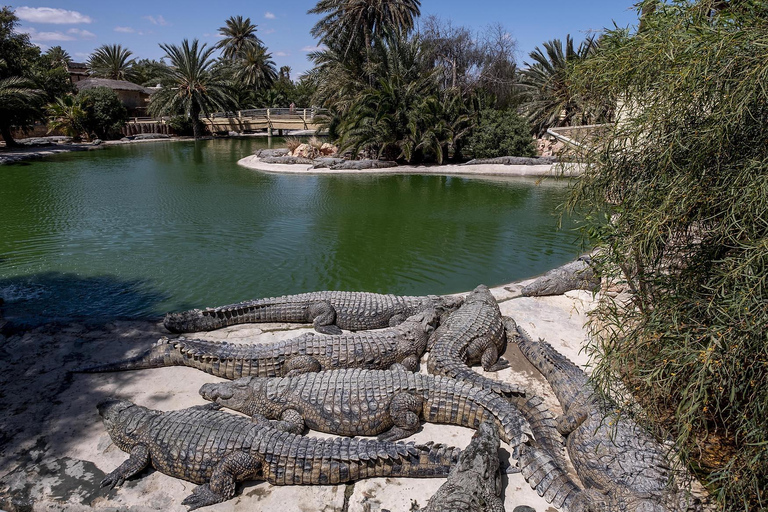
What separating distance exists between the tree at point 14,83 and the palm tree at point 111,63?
24565mm

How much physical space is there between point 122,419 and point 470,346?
4.55m

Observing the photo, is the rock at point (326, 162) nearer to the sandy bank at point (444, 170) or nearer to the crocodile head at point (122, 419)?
the sandy bank at point (444, 170)

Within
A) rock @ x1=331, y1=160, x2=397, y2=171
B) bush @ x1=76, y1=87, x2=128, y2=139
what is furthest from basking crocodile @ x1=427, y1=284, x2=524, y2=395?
bush @ x1=76, y1=87, x2=128, y2=139

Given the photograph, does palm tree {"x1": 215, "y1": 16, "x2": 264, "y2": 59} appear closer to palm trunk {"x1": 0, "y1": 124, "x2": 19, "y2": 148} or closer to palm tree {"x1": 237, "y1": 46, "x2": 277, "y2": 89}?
palm tree {"x1": 237, "y1": 46, "x2": 277, "y2": 89}

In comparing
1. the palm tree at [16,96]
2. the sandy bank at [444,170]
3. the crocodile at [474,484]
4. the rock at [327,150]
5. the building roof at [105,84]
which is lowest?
the crocodile at [474,484]

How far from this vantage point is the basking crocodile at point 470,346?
598 centimetres

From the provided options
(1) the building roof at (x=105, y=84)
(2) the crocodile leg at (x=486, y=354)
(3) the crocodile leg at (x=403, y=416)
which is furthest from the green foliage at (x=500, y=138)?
(1) the building roof at (x=105, y=84)

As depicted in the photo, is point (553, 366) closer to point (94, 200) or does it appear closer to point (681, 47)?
point (681, 47)

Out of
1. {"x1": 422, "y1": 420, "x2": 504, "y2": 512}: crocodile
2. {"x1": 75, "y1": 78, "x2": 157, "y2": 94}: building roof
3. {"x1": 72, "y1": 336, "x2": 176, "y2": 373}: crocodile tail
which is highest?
{"x1": 75, "y1": 78, "x2": 157, "y2": 94}: building roof

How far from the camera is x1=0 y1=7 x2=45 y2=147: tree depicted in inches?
1081

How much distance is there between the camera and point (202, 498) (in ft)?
14.2

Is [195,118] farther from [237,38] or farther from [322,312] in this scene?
[322,312]

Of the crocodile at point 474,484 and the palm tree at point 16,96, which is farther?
the palm tree at point 16,96

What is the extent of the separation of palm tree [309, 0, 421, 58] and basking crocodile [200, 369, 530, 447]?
29.5m
